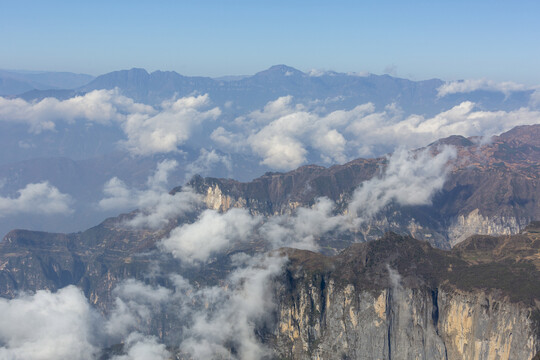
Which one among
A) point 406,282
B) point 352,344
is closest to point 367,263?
point 406,282

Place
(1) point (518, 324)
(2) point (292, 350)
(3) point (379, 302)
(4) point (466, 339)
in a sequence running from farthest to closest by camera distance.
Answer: (2) point (292, 350) → (3) point (379, 302) → (4) point (466, 339) → (1) point (518, 324)

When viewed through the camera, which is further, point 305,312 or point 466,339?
point 305,312

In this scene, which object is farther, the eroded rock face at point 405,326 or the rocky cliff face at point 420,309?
the eroded rock face at point 405,326

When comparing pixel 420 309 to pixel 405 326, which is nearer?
pixel 420 309

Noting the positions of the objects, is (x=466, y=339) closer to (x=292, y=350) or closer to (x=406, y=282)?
(x=406, y=282)

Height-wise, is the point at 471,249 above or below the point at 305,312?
above

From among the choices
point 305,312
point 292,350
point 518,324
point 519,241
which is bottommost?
point 292,350

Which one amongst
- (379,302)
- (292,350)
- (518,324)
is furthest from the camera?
(292,350)

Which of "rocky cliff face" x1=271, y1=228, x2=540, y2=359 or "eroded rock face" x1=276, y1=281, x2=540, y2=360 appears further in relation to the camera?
"eroded rock face" x1=276, y1=281, x2=540, y2=360

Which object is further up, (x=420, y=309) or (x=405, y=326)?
(x=420, y=309)
